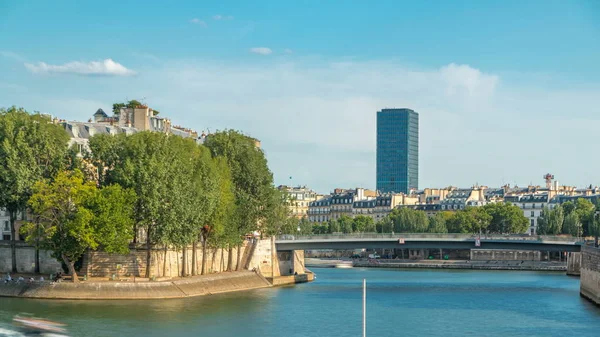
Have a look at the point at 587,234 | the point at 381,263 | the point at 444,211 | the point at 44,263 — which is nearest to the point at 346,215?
the point at 444,211

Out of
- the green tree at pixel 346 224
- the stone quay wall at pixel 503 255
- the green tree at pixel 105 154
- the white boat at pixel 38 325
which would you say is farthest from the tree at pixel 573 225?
the white boat at pixel 38 325

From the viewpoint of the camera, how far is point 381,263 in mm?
149625

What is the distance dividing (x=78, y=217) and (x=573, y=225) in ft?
299

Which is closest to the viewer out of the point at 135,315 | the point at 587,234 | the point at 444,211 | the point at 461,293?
the point at 135,315

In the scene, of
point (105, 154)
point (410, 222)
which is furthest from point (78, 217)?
point (410, 222)

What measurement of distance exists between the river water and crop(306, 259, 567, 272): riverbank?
4388cm

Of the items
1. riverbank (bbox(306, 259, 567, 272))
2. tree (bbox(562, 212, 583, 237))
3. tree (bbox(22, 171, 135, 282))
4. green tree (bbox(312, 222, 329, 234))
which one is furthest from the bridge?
green tree (bbox(312, 222, 329, 234))

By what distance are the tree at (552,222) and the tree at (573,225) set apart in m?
1.31

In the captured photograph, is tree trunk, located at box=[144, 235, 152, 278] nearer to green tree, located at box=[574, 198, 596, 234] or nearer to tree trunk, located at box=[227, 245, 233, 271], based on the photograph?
tree trunk, located at box=[227, 245, 233, 271]

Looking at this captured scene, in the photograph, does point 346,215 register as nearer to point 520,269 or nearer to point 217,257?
point 520,269

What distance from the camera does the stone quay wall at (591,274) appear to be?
76169mm

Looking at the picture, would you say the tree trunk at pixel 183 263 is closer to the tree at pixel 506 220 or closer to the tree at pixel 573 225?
the tree at pixel 573 225

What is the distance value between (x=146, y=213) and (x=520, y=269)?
236ft

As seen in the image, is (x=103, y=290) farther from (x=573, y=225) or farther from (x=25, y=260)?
(x=573, y=225)
